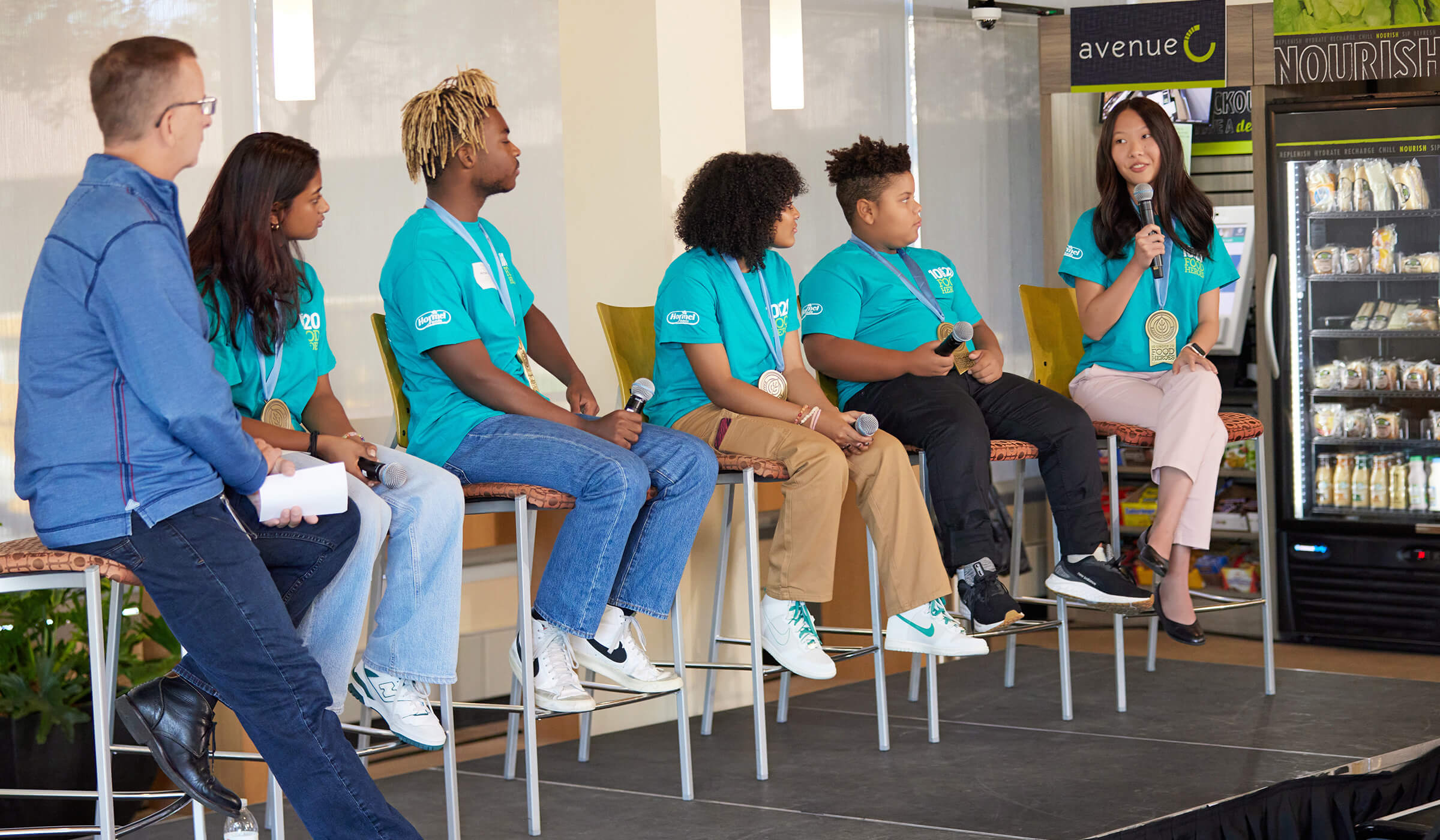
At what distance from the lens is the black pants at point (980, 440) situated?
3.44 meters

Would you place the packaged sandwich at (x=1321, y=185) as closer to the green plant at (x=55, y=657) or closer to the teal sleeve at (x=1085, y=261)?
the teal sleeve at (x=1085, y=261)

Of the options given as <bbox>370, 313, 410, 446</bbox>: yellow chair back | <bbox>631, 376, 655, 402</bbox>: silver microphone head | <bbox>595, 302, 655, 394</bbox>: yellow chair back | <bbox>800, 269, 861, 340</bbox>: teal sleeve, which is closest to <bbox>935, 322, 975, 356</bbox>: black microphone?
<bbox>800, 269, 861, 340</bbox>: teal sleeve

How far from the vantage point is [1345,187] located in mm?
4828

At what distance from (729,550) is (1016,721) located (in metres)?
0.88

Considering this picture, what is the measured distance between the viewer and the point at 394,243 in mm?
3068

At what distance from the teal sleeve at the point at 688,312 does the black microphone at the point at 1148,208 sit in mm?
1297

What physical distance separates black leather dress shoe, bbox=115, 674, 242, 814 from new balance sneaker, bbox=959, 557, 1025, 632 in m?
1.75

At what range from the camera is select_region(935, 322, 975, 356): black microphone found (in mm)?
3377

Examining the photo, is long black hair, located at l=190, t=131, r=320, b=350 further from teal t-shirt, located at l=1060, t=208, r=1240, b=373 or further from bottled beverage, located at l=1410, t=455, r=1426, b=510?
bottled beverage, located at l=1410, t=455, r=1426, b=510

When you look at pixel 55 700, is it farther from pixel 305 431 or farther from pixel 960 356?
pixel 960 356

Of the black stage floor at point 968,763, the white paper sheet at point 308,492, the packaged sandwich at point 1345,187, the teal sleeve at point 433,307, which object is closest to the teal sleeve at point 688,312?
the teal sleeve at point 433,307

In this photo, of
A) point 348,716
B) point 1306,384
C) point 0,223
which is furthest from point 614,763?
point 1306,384

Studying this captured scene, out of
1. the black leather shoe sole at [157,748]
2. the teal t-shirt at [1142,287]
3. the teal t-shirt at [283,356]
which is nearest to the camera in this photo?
the black leather shoe sole at [157,748]

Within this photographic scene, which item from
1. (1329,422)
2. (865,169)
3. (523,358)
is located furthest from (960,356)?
(1329,422)
